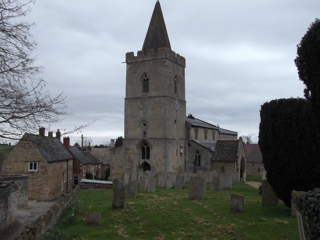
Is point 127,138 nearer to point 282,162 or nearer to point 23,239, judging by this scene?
point 282,162

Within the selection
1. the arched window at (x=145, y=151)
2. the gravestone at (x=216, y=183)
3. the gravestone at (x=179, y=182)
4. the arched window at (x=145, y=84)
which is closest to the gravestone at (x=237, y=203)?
the gravestone at (x=216, y=183)

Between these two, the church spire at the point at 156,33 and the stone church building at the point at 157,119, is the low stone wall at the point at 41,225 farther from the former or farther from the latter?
the church spire at the point at 156,33

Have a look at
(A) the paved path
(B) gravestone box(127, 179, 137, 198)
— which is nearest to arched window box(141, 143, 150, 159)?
(A) the paved path

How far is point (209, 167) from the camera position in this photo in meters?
37.9

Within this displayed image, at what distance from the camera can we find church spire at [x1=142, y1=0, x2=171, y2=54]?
126ft

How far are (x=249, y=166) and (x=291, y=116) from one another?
47.9 meters

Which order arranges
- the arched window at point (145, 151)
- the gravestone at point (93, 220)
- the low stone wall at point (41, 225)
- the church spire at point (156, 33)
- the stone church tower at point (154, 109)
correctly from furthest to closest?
the church spire at point (156, 33)
the arched window at point (145, 151)
the stone church tower at point (154, 109)
the gravestone at point (93, 220)
the low stone wall at point (41, 225)

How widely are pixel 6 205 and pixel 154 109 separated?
23.1 m

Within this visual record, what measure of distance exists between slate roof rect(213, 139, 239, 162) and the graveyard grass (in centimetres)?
2083

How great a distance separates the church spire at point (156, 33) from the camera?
38438mm

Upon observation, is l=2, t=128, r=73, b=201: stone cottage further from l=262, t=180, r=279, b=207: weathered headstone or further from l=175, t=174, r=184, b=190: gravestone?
l=262, t=180, r=279, b=207: weathered headstone

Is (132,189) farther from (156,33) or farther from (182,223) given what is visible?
(156,33)

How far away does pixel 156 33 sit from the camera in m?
38.9

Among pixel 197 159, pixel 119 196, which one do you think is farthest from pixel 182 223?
pixel 197 159
